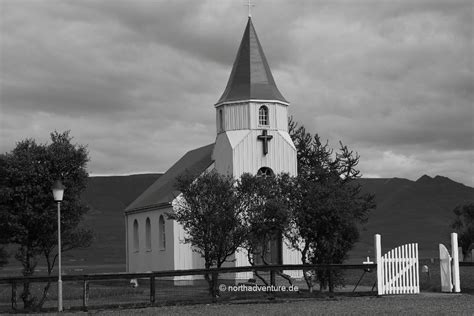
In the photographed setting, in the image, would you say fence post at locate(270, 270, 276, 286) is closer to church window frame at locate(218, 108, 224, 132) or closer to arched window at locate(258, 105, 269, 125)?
arched window at locate(258, 105, 269, 125)

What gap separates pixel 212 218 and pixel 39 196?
7952 millimetres

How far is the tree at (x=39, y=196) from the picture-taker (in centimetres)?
3772

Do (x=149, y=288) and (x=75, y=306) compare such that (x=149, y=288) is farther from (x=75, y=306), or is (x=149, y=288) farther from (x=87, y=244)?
(x=87, y=244)

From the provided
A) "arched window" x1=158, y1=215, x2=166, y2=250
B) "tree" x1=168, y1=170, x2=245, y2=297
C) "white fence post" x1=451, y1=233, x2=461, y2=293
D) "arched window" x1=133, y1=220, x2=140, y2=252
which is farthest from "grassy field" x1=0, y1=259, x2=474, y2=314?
"arched window" x1=133, y1=220, x2=140, y2=252

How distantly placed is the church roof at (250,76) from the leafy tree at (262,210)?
1287 centimetres

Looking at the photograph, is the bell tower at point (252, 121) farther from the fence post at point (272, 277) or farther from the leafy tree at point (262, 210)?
the fence post at point (272, 277)

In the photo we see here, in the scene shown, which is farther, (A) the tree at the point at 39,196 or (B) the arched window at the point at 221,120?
(B) the arched window at the point at 221,120

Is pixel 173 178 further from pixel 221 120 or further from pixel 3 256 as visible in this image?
pixel 3 256

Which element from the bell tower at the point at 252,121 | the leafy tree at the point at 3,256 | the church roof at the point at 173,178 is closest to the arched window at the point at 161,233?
the church roof at the point at 173,178

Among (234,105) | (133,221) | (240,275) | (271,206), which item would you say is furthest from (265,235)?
(133,221)

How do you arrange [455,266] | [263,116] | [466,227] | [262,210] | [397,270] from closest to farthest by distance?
[397,270] < [455,266] < [262,210] < [263,116] < [466,227]

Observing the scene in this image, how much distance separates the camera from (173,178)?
67.1 m

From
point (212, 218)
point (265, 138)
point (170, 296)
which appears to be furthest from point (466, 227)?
point (170, 296)

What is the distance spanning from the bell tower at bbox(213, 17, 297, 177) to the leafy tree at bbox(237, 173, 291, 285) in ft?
35.8
